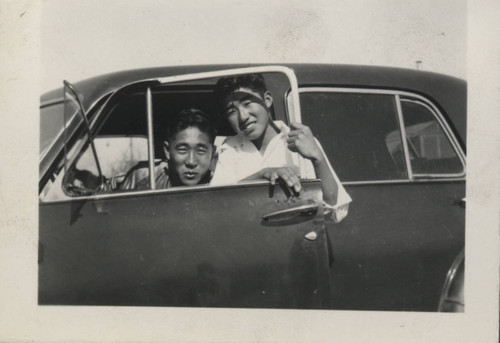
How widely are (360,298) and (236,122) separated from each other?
3.04ft

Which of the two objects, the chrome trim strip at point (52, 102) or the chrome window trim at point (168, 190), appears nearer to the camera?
the chrome window trim at point (168, 190)

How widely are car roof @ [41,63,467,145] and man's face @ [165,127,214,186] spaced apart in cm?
29

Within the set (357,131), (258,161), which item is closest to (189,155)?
(258,161)

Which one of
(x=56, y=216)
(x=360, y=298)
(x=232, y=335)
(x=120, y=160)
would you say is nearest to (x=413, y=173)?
(x=360, y=298)

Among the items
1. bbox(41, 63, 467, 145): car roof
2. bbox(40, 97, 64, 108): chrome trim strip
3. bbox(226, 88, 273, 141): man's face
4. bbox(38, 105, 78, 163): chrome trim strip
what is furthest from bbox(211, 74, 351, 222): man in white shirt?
bbox(40, 97, 64, 108): chrome trim strip

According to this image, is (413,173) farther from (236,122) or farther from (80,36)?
(80,36)

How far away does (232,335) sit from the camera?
2486 mm

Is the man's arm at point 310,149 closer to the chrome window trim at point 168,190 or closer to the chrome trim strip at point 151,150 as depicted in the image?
the chrome window trim at point 168,190

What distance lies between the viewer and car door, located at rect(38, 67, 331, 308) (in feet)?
7.45

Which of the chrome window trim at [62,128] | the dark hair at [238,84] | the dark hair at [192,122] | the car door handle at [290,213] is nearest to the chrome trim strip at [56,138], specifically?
the chrome window trim at [62,128]

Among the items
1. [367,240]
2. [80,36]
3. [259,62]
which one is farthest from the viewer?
[80,36]

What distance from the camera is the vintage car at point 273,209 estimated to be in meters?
2.28

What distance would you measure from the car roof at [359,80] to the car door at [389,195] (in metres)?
0.04

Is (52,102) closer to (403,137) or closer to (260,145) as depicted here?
(260,145)
